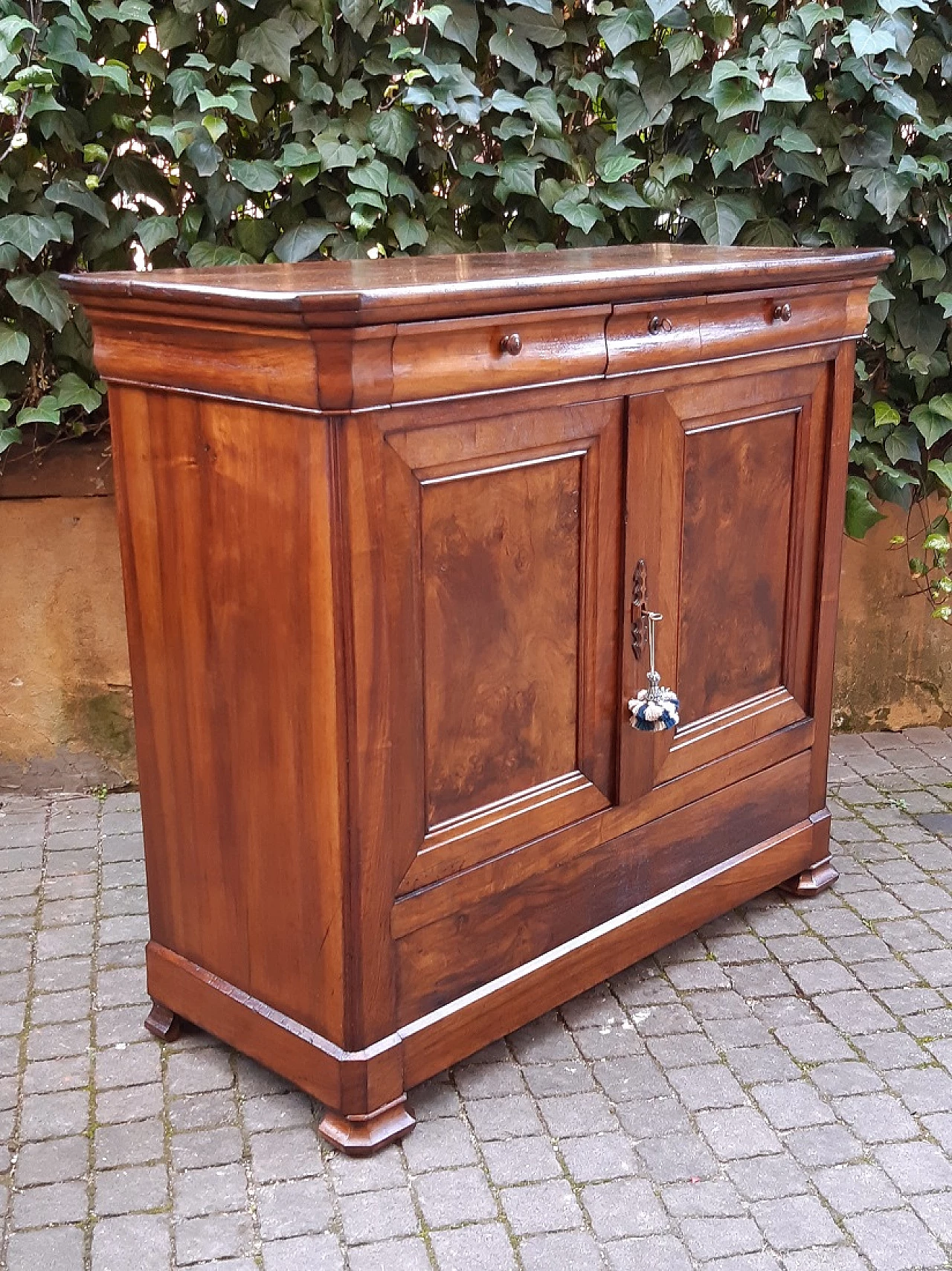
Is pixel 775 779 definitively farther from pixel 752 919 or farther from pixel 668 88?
pixel 668 88

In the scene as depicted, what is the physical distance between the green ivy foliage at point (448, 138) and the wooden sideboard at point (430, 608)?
2.53 ft

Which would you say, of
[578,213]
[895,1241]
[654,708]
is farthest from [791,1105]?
[578,213]

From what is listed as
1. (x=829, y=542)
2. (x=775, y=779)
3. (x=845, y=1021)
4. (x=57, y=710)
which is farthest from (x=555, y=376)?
(x=57, y=710)

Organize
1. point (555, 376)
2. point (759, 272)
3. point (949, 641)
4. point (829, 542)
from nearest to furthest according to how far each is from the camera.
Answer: point (555, 376)
point (759, 272)
point (829, 542)
point (949, 641)

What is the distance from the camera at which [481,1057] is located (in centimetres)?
268

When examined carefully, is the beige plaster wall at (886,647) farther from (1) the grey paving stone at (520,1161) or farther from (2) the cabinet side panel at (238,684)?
(2) the cabinet side panel at (238,684)

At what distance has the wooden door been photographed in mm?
2674

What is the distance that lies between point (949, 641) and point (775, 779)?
1576mm

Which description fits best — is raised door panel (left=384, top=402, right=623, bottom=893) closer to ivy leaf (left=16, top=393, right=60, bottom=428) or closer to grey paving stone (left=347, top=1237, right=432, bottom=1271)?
grey paving stone (left=347, top=1237, right=432, bottom=1271)

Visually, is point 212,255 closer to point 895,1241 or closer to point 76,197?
point 76,197

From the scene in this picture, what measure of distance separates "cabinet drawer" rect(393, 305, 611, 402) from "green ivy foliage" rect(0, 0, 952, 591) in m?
1.31

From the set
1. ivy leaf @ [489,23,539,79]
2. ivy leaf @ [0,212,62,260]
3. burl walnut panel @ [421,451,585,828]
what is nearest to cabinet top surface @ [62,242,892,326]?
burl walnut panel @ [421,451,585,828]

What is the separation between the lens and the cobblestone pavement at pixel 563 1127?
218cm

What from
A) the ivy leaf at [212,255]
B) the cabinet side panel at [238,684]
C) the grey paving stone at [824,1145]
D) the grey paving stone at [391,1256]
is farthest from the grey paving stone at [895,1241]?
the ivy leaf at [212,255]
